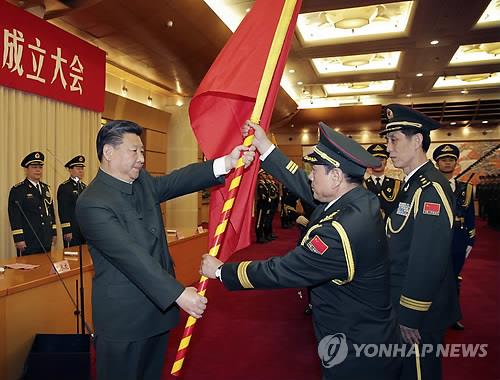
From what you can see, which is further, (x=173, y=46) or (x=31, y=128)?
(x=173, y=46)

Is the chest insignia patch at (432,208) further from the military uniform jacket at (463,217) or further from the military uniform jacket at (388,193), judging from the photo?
the military uniform jacket at (388,193)

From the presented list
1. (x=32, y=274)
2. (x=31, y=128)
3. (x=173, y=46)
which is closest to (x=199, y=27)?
(x=173, y=46)

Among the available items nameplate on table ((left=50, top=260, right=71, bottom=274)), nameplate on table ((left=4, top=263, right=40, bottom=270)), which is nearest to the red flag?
nameplate on table ((left=50, top=260, right=71, bottom=274))

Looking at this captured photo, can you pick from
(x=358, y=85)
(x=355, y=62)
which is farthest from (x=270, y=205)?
(x=358, y=85)

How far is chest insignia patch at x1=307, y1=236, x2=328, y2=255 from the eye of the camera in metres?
1.27

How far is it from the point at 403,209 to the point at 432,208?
167 mm

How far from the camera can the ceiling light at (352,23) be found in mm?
6246

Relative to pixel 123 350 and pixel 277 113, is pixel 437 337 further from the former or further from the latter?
pixel 277 113

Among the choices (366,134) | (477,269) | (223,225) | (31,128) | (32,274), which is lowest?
(477,269)

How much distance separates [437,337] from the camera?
1.77m

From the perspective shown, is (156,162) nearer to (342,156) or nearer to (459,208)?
(459,208)

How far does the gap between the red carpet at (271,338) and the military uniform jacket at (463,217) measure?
0.78 m

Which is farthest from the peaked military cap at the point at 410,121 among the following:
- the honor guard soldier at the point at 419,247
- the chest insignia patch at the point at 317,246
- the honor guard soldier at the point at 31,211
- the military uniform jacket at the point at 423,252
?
the honor guard soldier at the point at 31,211

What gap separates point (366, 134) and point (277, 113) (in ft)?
14.0
